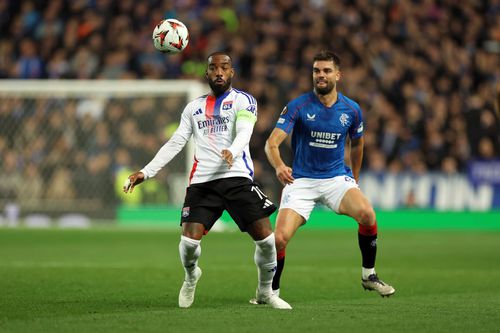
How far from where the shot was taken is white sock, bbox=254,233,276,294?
8.78m

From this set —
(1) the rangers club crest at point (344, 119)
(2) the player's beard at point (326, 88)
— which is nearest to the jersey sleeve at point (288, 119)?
(2) the player's beard at point (326, 88)

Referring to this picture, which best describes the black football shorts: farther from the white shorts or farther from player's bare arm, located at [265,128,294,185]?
the white shorts

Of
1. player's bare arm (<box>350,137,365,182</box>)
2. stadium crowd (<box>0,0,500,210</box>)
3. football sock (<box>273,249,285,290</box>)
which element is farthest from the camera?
stadium crowd (<box>0,0,500,210</box>)

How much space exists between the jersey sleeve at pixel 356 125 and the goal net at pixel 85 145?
11.8 metres

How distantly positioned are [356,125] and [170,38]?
1.91 meters

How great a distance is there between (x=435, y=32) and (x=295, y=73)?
367cm

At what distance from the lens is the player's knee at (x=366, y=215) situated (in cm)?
954

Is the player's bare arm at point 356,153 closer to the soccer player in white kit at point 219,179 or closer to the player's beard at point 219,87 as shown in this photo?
the soccer player in white kit at point 219,179

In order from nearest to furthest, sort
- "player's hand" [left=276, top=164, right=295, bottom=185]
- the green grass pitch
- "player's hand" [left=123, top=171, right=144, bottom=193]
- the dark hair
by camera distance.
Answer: the green grass pitch
"player's hand" [left=123, top=171, right=144, bottom=193]
"player's hand" [left=276, top=164, right=295, bottom=185]
the dark hair

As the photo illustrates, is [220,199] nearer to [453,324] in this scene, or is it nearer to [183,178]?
[453,324]

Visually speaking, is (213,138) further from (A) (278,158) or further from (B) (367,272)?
(B) (367,272)

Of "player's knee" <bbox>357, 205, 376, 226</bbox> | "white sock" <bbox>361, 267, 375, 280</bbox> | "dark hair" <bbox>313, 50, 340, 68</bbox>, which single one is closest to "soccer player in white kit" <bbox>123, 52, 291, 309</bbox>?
"dark hair" <bbox>313, 50, 340, 68</bbox>

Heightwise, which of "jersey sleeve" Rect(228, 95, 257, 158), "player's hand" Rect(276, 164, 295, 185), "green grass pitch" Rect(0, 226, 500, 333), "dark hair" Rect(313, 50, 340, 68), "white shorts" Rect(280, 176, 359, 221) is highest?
"dark hair" Rect(313, 50, 340, 68)

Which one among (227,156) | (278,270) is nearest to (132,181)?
(227,156)
